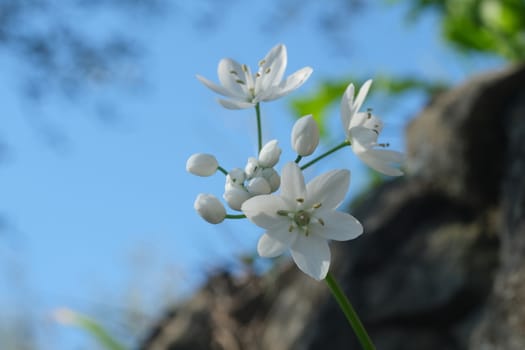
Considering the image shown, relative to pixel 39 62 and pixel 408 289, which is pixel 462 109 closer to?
pixel 408 289

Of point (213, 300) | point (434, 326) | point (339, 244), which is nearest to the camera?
point (434, 326)

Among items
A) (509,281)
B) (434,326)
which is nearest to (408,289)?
(434,326)

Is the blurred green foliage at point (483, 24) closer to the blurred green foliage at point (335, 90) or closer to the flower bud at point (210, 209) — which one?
the blurred green foliage at point (335, 90)

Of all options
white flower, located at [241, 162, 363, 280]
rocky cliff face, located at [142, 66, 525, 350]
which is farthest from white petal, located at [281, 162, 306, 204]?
rocky cliff face, located at [142, 66, 525, 350]

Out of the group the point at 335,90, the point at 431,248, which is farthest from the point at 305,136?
the point at 335,90

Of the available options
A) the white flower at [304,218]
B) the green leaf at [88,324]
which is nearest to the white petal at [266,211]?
the white flower at [304,218]

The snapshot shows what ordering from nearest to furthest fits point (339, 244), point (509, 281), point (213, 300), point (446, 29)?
point (509, 281) < point (339, 244) < point (213, 300) < point (446, 29)

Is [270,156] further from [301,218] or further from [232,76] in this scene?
[232,76]
